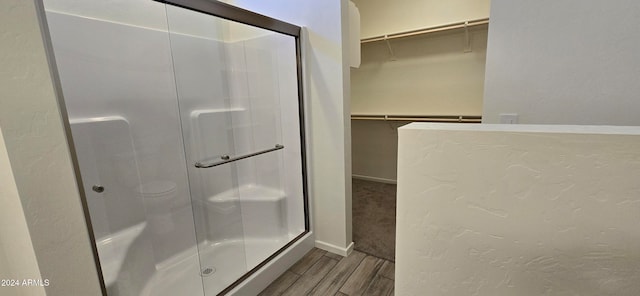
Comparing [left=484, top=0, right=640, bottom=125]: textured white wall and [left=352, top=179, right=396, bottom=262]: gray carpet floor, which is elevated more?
[left=484, top=0, right=640, bottom=125]: textured white wall

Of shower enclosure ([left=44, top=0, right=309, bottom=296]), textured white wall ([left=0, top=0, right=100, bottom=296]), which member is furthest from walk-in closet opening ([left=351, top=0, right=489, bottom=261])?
textured white wall ([left=0, top=0, right=100, bottom=296])

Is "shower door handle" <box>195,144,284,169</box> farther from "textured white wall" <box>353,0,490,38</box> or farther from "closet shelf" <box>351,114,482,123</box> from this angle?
"textured white wall" <box>353,0,490,38</box>

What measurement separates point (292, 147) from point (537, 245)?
1666 millimetres

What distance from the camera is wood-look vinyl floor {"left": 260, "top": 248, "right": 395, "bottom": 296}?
1.62m

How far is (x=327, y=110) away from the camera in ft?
6.13

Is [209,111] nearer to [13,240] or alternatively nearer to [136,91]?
[136,91]

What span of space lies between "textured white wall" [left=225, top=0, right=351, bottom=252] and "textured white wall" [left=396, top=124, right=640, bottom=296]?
115 centimetres

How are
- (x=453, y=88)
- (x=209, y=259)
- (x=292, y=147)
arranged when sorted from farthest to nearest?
(x=453, y=88) → (x=292, y=147) → (x=209, y=259)

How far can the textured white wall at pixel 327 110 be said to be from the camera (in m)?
1.76

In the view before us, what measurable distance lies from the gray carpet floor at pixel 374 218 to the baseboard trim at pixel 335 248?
4.0 inches

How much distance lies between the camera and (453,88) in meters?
2.81

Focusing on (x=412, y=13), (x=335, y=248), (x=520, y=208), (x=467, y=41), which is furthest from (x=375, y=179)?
(x=520, y=208)

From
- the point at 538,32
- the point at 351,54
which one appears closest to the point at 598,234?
the point at 538,32

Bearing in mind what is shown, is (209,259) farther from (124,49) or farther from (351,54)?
(351,54)
